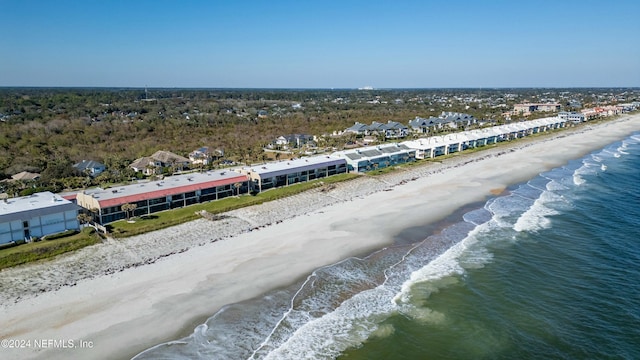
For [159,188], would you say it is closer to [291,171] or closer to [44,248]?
[44,248]

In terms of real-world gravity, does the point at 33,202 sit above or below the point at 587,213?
above

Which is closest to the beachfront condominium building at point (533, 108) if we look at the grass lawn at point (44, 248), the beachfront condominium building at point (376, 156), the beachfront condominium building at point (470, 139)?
the beachfront condominium building at point (470, 139)

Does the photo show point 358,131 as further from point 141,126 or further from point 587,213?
point 587,213

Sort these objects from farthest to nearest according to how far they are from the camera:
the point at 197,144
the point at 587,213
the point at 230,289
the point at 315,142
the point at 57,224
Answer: the point at 315,142, the point at 197,144, the point at 587,213, the point at 57,224, the point at 230,289

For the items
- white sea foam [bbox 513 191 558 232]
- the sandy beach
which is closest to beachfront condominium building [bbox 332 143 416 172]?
the sandy beach

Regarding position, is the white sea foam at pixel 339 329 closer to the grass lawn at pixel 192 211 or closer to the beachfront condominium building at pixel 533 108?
the grass lawn at pixel 192 211

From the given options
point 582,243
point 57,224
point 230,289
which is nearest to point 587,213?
point 582,243

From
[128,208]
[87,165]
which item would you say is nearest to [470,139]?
[128,208]
